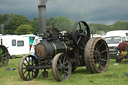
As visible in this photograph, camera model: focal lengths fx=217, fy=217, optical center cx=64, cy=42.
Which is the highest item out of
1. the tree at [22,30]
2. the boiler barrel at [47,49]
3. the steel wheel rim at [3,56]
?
the tree at [22,30]

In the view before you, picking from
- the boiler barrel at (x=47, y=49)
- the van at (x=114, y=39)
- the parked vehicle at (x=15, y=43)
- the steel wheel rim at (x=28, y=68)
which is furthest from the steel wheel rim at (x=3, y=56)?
the van at (x=114, y=39)

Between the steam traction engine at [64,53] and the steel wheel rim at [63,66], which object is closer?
the steel wheel rim at [63,66]

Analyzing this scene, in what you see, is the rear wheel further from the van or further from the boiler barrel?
the van

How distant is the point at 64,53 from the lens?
25.6 ft

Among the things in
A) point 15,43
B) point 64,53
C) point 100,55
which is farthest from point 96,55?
point 15,43

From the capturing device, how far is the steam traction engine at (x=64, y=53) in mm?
7815

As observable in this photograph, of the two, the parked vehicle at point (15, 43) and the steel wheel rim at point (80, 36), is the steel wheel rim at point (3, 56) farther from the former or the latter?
the parked vehicle at point (15, 43)

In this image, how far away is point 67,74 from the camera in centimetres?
783

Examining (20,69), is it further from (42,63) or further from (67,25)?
(67,25)

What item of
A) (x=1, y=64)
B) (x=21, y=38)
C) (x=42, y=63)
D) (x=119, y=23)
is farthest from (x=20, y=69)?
(x=119, y=23)

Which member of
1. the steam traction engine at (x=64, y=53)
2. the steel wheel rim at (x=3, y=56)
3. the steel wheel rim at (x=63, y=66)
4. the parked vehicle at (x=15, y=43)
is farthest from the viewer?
the parked vehicle at (x=15, y=43)

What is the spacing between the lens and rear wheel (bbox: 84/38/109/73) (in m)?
8.65

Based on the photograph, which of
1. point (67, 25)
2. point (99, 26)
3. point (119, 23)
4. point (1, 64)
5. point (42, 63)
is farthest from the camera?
point (99, 26)

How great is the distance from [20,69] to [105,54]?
421cm
